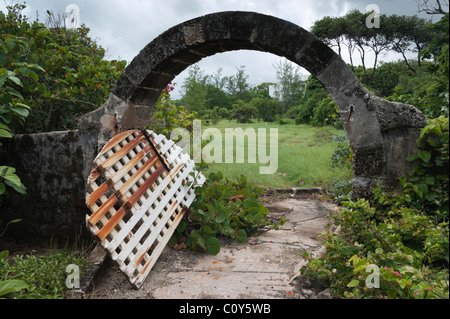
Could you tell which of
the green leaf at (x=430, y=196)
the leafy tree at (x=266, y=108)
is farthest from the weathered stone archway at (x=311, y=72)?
the leafy tree at (x=266, y=108)

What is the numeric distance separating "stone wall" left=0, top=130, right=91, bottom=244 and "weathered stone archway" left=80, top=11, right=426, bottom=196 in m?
1.18

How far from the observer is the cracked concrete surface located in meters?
2.68

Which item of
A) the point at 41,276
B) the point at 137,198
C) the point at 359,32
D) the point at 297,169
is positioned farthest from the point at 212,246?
the point at 359,32

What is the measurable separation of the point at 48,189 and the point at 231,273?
278cm

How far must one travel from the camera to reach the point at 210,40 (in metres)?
3.13

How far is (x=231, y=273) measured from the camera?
3037 millimetres

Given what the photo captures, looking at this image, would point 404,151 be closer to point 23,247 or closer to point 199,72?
point 23,247

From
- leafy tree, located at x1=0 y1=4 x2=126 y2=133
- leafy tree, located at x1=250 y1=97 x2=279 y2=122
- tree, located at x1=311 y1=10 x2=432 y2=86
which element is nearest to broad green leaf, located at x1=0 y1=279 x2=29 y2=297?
leafy tree, located at x1=0 y1=4 x2=126 y2=133

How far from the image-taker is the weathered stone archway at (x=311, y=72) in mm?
2697

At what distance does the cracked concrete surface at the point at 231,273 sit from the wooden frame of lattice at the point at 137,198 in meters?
0.19

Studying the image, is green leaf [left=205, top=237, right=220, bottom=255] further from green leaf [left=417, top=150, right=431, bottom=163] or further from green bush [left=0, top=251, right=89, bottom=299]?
green leaf [left=417, top=150, right=431, bottom=163]

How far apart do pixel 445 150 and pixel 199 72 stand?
18.5 meters
